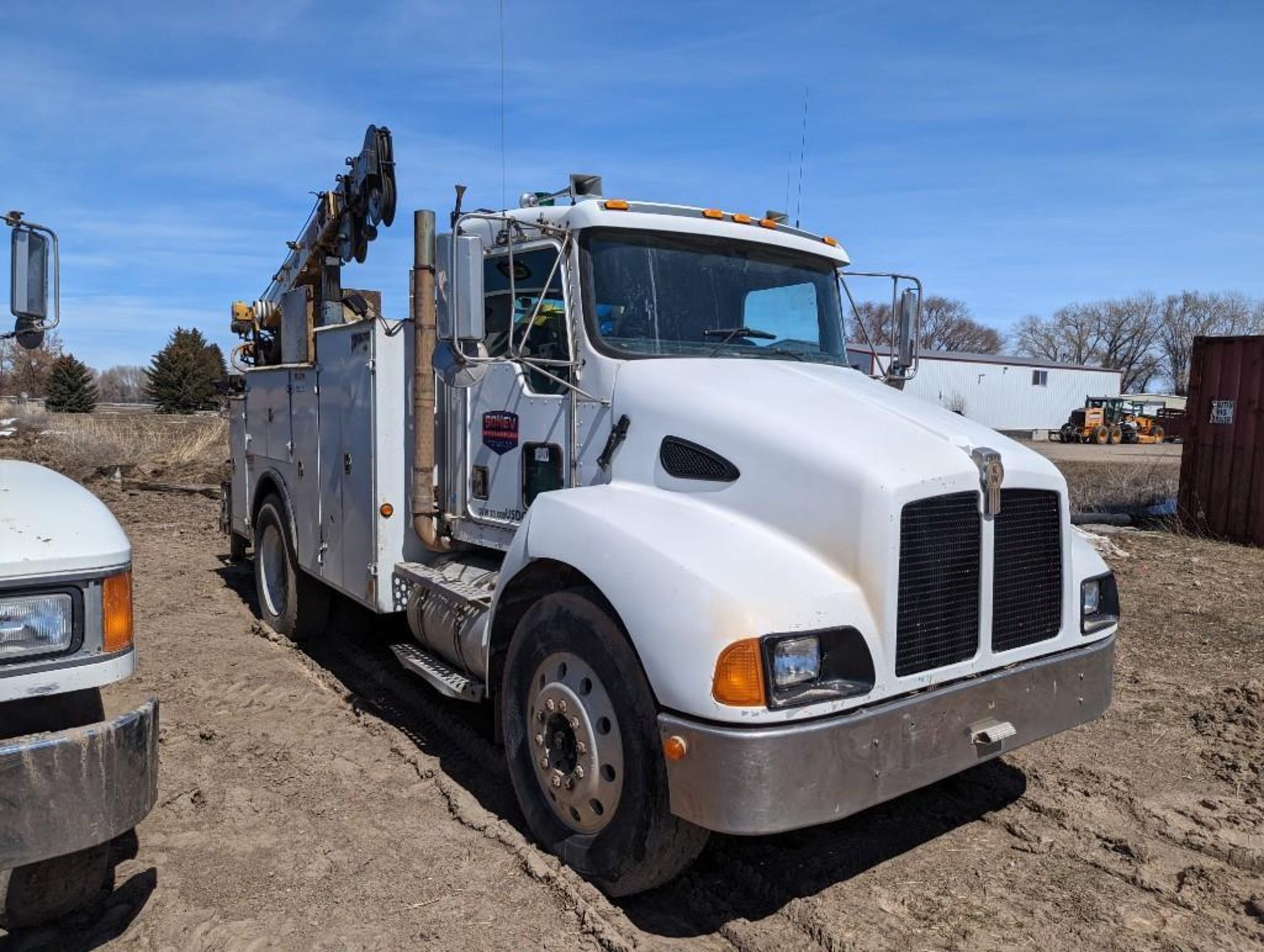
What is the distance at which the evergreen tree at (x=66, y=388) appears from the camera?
40.3 metres

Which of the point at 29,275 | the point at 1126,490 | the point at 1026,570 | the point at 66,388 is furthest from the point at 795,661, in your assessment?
the point at 66,388

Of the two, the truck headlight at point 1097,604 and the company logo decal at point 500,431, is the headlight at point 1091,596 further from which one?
the company logo decal at point 500,431

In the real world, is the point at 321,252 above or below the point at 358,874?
above

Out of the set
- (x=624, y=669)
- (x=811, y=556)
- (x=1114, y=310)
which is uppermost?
(x=1114, y=310)

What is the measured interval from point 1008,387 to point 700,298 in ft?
169

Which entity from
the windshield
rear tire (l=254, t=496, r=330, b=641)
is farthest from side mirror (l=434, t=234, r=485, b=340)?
rear tire (l=254, t=496, r=330, b=641)

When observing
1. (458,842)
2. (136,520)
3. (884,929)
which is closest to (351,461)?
(458,842)

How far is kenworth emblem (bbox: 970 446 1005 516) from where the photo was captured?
10.8 feet

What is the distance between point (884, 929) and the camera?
323 centimetres

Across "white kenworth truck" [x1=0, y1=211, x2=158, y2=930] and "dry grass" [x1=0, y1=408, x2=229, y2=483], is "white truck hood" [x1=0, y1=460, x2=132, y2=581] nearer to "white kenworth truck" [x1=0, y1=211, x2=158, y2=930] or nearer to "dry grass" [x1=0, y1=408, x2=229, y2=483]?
"white kenworth truck" [x1=0, y1=211, x2=158, y2=930]

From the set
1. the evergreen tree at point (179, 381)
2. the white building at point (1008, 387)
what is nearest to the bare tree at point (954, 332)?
the white building at point (1008, 387)

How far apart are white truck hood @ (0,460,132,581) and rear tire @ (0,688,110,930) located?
373mm

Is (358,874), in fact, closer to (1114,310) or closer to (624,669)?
(624,669)

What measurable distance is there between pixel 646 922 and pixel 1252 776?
325cm
